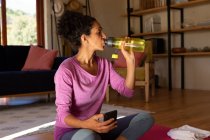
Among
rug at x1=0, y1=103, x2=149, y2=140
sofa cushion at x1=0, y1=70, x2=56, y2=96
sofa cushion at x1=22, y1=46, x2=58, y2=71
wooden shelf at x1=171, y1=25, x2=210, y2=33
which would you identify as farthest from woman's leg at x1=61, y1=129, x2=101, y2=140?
wooden shelf at x1=171, y1=25, x2=210, y2=33

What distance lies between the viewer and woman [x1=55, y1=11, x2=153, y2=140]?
135 cm

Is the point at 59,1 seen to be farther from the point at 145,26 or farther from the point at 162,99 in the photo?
the point at 162,99

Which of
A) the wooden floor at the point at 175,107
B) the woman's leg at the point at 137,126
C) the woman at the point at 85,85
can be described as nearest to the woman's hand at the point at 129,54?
the woman at the point at 85,85

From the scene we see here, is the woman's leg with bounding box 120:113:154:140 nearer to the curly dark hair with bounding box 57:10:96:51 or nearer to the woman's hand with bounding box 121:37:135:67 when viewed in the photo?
the woman's hand with bounding box 121:37:135:67

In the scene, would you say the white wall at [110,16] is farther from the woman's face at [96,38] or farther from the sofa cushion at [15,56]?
the woman's face at [96,38]

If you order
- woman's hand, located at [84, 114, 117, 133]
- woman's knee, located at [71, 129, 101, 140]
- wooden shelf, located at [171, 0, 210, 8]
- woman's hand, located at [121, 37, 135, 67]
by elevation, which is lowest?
woman's knee, located at [71, 129, 101, 140]

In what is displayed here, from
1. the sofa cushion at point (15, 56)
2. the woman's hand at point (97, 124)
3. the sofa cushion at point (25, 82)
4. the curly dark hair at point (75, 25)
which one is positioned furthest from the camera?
the sofa cushion at point (15, 56)

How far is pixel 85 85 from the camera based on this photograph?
1.47m

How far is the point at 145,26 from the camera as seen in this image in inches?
226

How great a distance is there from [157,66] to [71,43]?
4.25 m

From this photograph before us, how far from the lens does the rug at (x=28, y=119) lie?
2502 millimetres

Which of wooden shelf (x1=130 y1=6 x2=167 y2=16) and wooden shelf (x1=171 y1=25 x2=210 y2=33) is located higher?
wooden shelf (x1=130 y1=6 x2=167 y2=16)

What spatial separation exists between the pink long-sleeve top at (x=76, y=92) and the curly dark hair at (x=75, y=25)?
12 cm

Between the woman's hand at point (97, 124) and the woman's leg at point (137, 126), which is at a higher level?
the woman's hand at point (97, 124)
